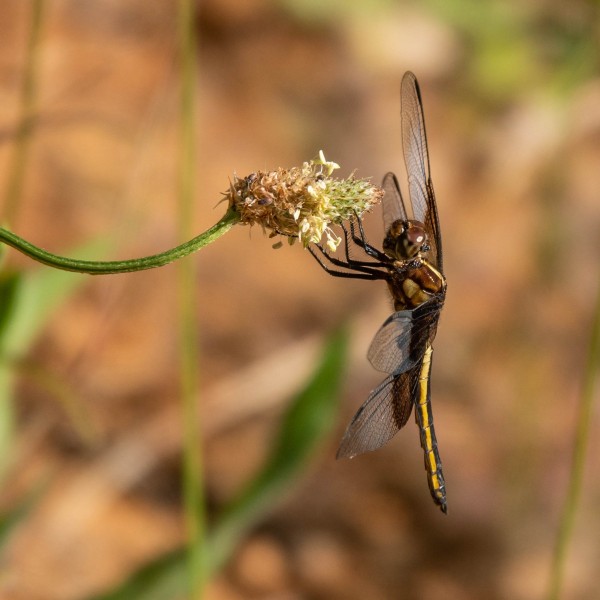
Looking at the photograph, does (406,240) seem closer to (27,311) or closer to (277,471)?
(277,471)

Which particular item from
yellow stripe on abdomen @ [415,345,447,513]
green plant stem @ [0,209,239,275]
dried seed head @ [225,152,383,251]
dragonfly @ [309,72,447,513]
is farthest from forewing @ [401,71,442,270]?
green plant stem @ [0,209,239,275]

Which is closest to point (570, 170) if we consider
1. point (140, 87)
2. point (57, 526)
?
point (140, 87)

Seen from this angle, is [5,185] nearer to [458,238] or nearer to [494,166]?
[458,238]

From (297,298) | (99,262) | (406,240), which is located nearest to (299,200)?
(99,262)

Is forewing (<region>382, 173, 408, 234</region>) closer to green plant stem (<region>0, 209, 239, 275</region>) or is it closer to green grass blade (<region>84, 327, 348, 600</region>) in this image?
green grass blade (<region>84, 327, 348, 600</region>)

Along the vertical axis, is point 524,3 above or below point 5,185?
above

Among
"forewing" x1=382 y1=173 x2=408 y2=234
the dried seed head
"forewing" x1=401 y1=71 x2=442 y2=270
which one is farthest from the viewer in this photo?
"forewing" x1=382 y1=173 x2=408 y2=234
